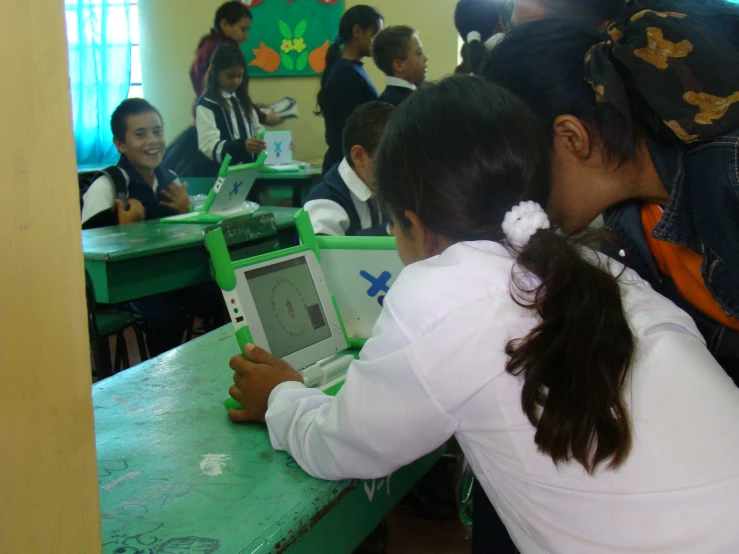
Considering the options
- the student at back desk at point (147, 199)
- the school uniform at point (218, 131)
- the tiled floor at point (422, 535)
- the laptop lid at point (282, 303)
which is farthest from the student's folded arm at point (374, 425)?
the school uniform at point (218, 131)

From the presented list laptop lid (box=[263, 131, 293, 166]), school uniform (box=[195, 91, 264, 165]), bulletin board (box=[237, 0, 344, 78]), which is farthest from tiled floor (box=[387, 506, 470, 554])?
bulletin board (box=[237, 0, 344, 78])

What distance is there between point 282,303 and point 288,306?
0.01 metres

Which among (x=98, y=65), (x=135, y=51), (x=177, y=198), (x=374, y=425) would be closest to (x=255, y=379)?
(x=374, y=425)

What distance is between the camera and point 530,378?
0.68m

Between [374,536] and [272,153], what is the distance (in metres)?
3.18

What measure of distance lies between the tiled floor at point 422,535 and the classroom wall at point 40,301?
1.50 meters

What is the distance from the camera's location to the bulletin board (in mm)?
5336

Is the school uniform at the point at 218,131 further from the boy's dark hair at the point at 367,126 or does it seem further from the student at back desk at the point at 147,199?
the boy's dark hair at the point at 367,126

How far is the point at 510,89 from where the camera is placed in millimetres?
883

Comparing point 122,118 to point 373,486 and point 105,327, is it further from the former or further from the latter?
point 373,486

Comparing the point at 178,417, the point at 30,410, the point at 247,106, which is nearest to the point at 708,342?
the point at 178,417

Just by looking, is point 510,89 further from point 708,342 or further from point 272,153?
point 272,153

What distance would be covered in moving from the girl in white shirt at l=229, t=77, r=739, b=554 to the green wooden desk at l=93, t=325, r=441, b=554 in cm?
8

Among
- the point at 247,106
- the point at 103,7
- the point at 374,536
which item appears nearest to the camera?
the point at 374,536
